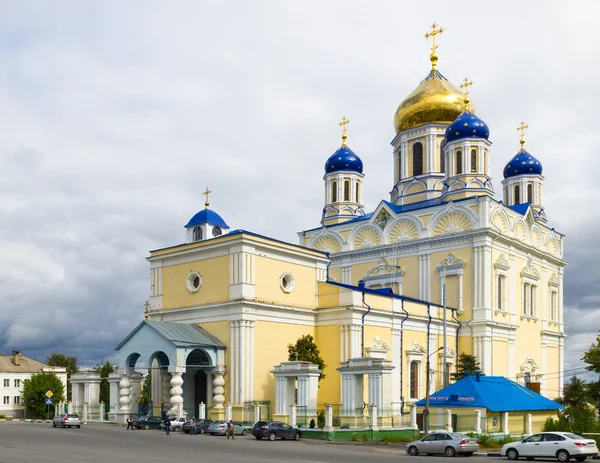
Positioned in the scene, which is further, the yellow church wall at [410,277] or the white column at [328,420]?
the yellow church wall at [410,277]

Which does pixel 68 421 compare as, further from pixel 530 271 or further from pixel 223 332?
pixel 530 271

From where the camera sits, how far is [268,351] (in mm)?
34656

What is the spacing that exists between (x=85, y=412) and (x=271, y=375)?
34.7ft

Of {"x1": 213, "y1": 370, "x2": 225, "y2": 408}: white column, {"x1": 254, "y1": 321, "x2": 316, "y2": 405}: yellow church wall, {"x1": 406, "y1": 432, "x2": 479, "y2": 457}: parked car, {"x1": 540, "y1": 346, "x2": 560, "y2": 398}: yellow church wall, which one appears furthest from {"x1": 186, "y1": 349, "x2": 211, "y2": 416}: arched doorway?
{"x1": 540, "y1": 346, "x2": 560, "y2": 398}: yellow church wall

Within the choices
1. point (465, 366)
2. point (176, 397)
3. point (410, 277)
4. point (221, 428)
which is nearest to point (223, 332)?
point (176, 397)

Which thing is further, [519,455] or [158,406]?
[158,406]

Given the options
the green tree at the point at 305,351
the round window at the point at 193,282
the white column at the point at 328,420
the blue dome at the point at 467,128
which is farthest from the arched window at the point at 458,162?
the white column at the point at 328,420

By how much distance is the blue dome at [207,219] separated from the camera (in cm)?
3900

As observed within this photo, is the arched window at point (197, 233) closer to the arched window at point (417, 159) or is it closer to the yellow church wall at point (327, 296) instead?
the yellow church wall at point (327, 296)

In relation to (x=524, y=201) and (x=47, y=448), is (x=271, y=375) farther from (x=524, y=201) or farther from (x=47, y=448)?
(x=524, y=201)

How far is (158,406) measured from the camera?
35438 mm

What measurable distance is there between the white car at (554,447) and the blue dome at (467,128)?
26.1 metres

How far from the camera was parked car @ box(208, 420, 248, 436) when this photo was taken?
29578 millimetres

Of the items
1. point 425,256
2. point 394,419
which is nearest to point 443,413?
point 394,419
